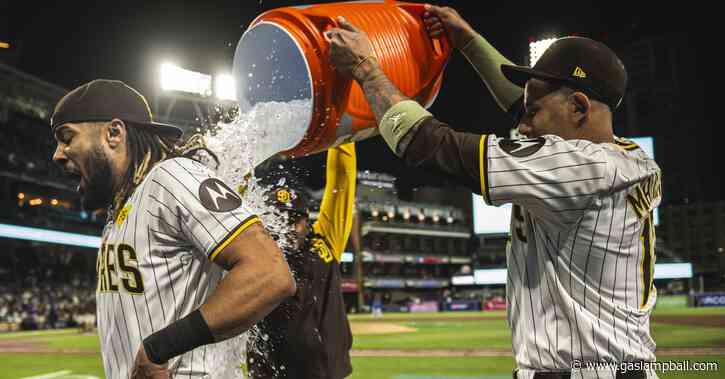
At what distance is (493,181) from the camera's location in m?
1.82

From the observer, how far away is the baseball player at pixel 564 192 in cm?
183

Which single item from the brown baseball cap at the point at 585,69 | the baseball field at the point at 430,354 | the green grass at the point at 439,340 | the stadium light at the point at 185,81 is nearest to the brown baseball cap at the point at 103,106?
the brown baseball cap at the point at 585,69

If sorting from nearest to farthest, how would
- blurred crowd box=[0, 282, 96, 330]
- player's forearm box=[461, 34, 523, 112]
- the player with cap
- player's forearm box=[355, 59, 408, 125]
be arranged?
player's forearm box=[355, 59, 408, 125] < player's forearm box=[461, 34, 523, 112] < the player with cap < blurred crowd box=[0, 282, 96, 330]

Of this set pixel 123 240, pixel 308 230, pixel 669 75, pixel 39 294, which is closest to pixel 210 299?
pixel 123 240

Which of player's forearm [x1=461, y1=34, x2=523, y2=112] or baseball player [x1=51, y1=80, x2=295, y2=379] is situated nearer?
baseball player [x1=51, y1=80, x2=295, y2=379]

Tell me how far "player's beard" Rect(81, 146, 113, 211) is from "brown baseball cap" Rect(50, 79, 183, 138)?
0.44ft

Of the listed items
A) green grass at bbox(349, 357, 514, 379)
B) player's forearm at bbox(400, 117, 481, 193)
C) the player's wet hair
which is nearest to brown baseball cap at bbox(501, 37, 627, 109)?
player's forearm at bbox(400, 117, 481, 193)

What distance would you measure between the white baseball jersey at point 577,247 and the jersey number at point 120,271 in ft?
3.79

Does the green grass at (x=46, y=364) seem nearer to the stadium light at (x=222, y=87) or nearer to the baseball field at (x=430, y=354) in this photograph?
the baseball field at (x=430, y=354)

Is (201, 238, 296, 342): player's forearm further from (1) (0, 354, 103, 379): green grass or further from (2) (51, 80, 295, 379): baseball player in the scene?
(1) (0, 354, 103, 379): green grass

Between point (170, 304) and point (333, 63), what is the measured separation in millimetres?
955

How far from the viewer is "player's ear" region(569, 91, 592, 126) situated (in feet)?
6.58

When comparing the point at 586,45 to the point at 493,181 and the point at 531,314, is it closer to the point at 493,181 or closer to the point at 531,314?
the point at 493,181

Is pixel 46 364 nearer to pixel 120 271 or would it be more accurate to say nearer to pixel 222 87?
pixel 120 271
